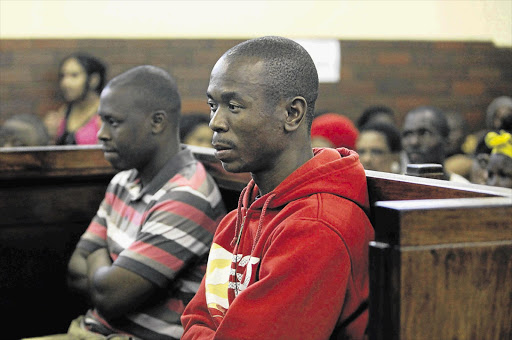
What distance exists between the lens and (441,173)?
1.77 metres

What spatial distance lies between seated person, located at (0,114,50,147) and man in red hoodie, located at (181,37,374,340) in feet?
9.76

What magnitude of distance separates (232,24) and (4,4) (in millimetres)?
2005

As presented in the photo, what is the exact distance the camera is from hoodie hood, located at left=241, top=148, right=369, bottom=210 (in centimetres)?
146

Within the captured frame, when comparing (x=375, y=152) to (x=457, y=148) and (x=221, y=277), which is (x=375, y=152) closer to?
(x=457, y=148)

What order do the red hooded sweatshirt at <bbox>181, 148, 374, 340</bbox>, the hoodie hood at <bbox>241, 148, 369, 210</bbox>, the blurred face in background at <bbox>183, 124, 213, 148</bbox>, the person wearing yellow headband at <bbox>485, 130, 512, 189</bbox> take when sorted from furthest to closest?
the blurred face in background at <bbox>183, 124, 213, 148</bbox>
the person wearing yellow headband at <bbox>485, 130, 512, 189</bbox>
the hoodie hood at <bbox>241, 148, 369, 210</bbox>
the red hooded sweatshirt at <bbox>181, 148, 374, 340</bbox>

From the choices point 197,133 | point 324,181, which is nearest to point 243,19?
point 197,133

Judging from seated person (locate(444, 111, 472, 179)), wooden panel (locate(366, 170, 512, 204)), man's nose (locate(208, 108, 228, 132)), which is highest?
man's nose (locate(208, 108, 228, 132))

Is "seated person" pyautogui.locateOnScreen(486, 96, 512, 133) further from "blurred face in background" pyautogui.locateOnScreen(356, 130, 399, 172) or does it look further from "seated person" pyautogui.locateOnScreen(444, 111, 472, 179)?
"blurred face in background" pyautogui.locateOnScreen(356, 130, 399, 172)

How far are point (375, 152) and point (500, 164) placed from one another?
1.31 m

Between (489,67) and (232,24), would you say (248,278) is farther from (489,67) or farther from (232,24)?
(489,67)

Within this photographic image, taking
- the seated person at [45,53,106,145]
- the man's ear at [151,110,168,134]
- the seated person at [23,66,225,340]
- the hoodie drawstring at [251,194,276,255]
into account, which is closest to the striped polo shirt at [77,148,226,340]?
the seated person at [23,66,225,340]

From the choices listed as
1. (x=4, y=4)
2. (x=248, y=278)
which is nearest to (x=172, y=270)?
(x=248, y=278)

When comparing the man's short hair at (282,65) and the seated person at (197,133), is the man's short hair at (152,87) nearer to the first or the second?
the man's short hair at (282,65)

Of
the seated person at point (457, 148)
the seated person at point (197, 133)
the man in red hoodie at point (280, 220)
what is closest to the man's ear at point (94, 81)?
the seated person at point (197, 133)
